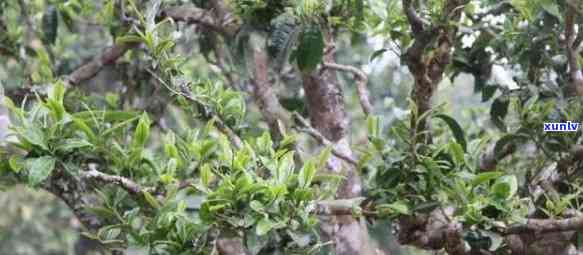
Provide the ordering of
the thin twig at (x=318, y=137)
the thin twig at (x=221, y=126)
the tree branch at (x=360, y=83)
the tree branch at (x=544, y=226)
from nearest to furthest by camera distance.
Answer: the tree branch at (x=544, y=226) → the thin twig at (x=221, y=126) → the thin twig at (x=318, y=137) → the tree branch at (x=360, y=83)

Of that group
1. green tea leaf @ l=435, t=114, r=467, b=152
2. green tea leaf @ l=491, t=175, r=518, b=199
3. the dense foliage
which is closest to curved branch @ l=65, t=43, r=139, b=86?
the dense foliage

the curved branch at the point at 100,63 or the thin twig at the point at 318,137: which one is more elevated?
the curved branch at the point at 100,63

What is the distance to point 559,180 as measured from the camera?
1.20 meters

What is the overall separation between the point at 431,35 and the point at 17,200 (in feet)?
9.62

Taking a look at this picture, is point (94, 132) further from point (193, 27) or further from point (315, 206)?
point (193, 27)

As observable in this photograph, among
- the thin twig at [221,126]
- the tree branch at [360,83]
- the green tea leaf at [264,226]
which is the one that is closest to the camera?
the green tea leaf at [264,226]

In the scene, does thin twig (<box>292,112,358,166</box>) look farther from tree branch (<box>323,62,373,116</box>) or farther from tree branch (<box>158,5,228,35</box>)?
tree branch (<box>158,5,228,35</box>)

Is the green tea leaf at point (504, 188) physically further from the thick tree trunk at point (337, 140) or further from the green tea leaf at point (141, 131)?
the green tea leaf at point (141, 131)

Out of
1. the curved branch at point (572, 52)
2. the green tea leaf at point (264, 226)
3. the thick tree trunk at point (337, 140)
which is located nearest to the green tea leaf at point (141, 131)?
the green tea leaf at point (264, 226)

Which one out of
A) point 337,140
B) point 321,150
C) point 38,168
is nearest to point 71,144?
point 38,168

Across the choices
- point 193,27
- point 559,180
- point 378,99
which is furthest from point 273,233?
point 378,99

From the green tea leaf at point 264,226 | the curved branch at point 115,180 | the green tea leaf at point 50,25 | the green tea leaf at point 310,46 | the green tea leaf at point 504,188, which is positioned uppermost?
the green tea leaf at point 50,25

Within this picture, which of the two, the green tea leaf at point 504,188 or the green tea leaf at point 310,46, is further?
the green tea leaf at point 310,46

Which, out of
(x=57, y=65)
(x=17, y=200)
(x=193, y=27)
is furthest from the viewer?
(x=17, y=200)
